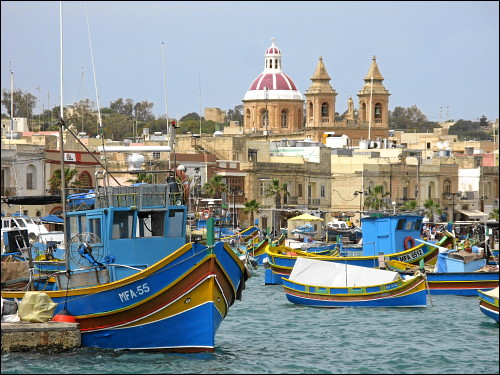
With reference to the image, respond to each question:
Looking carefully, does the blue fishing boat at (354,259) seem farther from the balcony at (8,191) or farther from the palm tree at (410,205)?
the palm tree at (410,205)

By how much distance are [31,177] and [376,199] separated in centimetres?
3255

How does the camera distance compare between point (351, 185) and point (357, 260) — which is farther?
point (351, 185)

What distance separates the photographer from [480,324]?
34.7 meters

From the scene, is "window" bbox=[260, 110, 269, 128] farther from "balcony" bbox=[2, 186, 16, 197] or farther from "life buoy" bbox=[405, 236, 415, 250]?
"life buoy" bbox=[405, 236, 415, 250]

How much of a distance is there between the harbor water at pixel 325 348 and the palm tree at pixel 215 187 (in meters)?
42.1

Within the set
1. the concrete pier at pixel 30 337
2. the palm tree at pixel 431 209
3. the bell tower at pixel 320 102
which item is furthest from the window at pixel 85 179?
the bell tower at pixel 320 102

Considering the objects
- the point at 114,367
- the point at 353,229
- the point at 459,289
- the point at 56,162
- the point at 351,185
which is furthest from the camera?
the point at 351,185

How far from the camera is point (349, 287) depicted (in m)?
38.4

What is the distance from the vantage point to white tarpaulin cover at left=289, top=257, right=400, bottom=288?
130 feet

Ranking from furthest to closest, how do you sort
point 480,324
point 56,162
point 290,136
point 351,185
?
point 290,136 → point 351,185 → point 56,162 → point 480,324

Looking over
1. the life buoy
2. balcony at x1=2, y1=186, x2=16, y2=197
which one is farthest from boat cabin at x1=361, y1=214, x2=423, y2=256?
balcony at x1=2, y1=186, x2=16, y2=197

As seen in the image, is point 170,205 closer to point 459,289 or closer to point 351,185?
point 459,289

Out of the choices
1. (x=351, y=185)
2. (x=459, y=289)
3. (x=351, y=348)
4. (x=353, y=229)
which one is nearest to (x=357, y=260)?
(x=459, y=289)

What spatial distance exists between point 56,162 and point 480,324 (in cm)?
4558
